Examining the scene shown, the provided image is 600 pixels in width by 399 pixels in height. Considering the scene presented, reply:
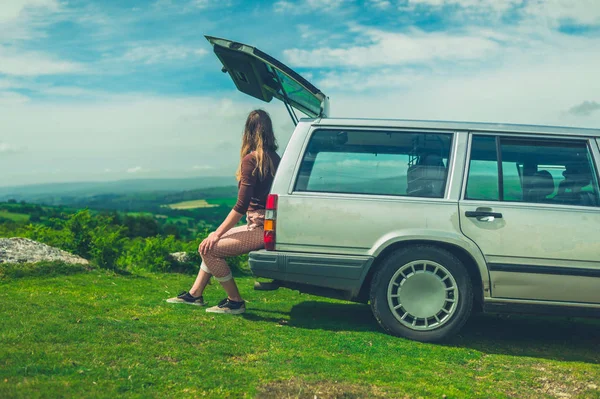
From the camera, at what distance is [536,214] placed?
571cm

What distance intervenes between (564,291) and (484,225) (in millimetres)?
935

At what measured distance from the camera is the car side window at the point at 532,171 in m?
5.85

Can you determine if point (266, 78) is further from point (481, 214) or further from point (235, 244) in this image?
point (481, 214)

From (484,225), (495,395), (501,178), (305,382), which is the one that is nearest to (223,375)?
(305,382)

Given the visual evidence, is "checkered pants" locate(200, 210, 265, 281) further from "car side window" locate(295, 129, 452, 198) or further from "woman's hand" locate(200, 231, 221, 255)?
"car side window" locate(295, 129, 452, 198)

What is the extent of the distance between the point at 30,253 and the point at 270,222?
5.01 m

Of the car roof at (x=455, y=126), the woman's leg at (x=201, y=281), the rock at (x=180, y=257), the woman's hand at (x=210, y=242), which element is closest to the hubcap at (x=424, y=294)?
the car roof at (x=455, y=126)

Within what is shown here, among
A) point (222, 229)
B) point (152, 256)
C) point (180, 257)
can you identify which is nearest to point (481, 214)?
point (222, 229)

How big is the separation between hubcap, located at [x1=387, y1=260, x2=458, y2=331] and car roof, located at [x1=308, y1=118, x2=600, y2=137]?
134cm

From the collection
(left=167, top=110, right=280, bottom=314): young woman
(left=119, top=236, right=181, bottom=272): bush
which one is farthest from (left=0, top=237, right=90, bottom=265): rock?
(left=167, top=110, right=280, bottom=314): young woman

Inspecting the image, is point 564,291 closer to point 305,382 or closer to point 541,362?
point 541,362

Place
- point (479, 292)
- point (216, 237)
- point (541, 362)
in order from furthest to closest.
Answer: point (216, 237), point (479, 292), point (541, 362)

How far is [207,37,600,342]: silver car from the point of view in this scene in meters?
5.69

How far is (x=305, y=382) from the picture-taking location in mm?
4371
